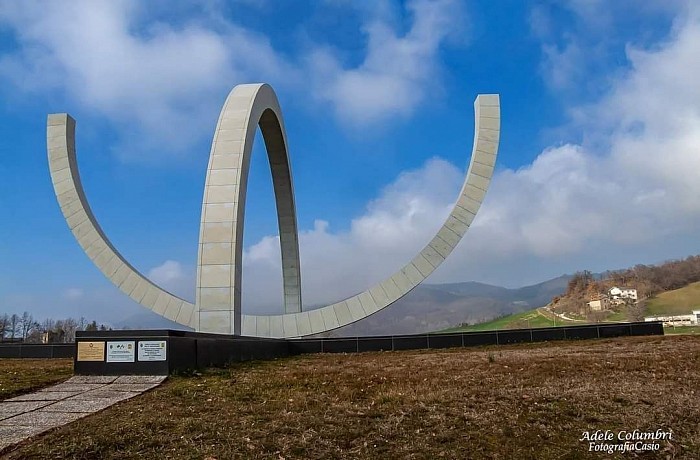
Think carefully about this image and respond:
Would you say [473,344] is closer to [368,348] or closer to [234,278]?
[368,348]

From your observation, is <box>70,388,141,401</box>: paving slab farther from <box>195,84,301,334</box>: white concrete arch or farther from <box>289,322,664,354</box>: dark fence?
<box>289,322,664,354</box>: dark fence

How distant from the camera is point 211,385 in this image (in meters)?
7.78

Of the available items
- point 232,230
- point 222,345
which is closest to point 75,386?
point 222,345

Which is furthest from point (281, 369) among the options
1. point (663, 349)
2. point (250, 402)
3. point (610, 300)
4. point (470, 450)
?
point (610, 300)

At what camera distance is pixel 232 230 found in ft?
48.6

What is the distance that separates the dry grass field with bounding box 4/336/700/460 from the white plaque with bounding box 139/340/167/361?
94 centimetres

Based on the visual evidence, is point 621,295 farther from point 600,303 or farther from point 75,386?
point 75,386

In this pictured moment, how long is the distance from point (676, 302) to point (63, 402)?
71.0m

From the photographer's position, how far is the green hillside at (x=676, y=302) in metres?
60.9

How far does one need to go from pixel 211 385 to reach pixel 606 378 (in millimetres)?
5290

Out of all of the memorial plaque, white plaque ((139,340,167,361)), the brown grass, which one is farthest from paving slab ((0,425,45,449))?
the memorial plaque

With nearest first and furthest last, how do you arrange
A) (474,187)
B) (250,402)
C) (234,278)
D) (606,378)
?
(250,402) < (606,378) < (234,278) < (474,187)

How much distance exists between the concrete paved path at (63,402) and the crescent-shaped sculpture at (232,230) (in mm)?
6236

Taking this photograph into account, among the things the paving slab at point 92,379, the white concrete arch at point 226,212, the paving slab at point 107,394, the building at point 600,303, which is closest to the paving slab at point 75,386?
the paving slab at point 92,379
